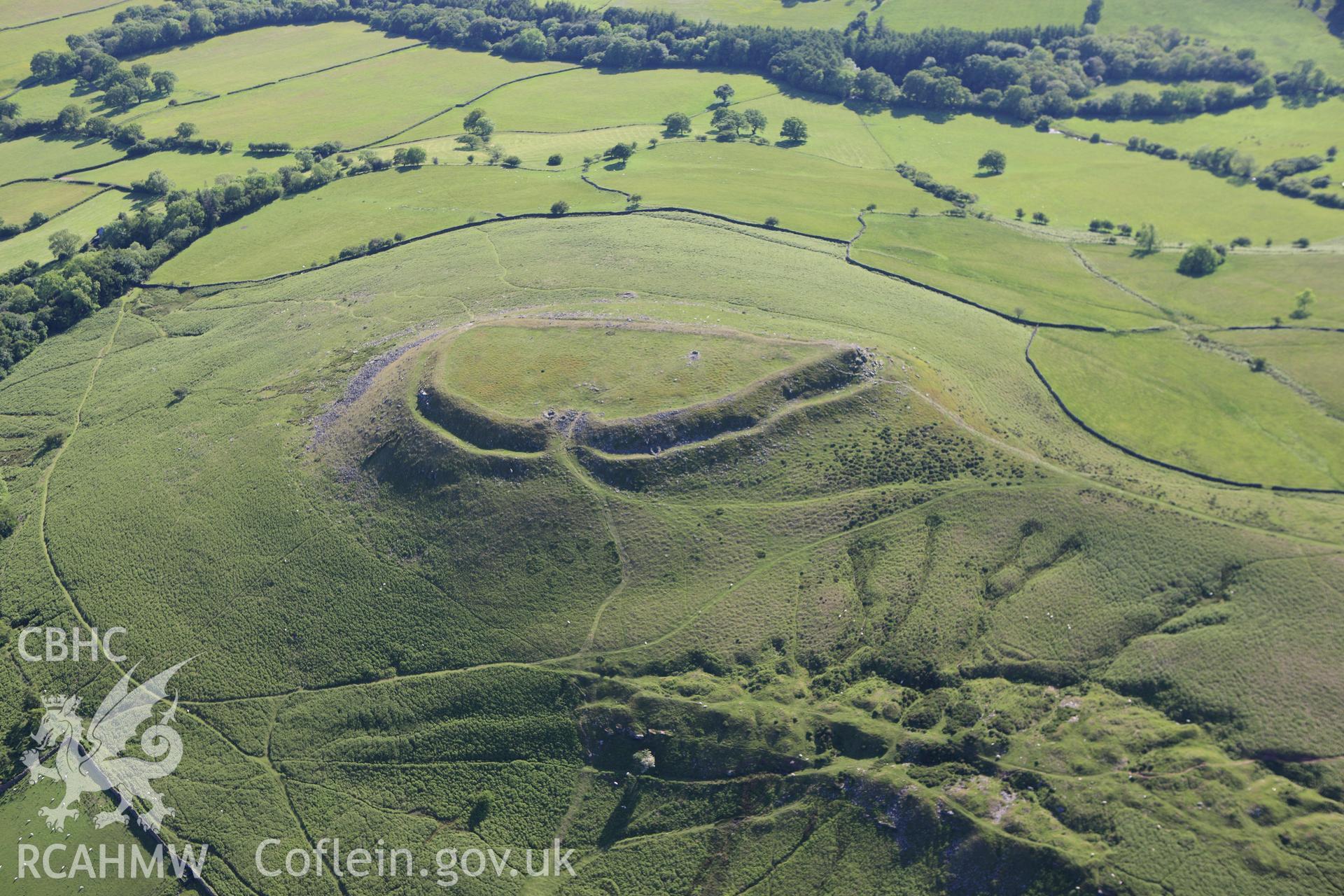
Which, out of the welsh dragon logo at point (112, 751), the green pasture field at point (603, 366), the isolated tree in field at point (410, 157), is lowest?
the welsh dragon logo at point (112, 751)

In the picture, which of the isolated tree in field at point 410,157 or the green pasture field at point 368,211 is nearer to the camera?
the green pasture field at point 368,211

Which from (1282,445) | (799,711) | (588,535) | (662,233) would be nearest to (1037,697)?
(799,711)

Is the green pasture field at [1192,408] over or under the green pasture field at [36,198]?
under

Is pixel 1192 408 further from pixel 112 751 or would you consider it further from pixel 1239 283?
pixel 112 751

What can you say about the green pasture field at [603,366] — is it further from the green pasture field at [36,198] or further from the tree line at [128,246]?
the green pasture field at [36,198]

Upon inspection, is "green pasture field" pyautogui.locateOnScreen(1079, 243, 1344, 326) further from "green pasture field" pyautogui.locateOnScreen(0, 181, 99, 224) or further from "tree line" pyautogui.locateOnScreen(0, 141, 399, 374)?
"green pasture field" pyautogui.locateOnScreen(0, 181, 99, 224)

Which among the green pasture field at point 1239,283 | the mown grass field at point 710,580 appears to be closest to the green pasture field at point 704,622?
the mown grass field at point 710,580

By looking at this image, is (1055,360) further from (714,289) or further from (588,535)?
(588,535)
